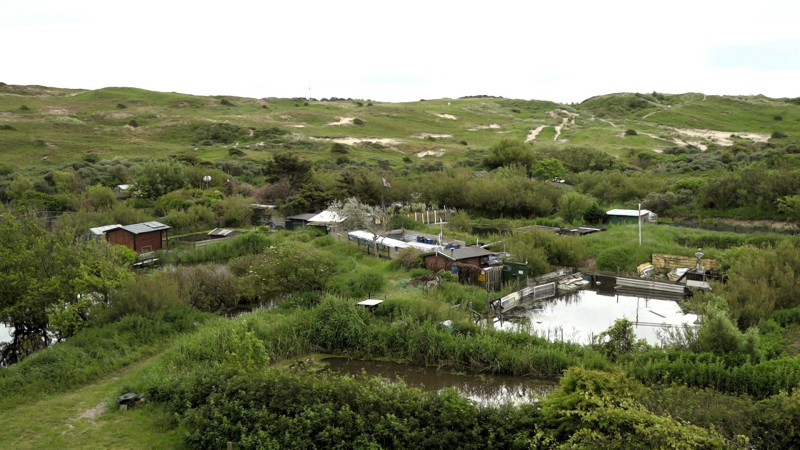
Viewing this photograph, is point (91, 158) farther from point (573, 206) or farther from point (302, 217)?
point (573, 206)

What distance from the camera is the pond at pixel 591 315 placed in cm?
1892

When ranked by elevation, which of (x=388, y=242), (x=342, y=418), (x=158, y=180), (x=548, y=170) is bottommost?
(x=342, y=418)

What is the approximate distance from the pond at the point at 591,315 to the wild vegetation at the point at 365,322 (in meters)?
1.27

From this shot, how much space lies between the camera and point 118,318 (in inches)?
747

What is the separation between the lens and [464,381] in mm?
15898

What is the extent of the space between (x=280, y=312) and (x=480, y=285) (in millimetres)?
8381

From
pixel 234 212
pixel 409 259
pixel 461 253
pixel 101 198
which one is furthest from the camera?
pixel 101 198

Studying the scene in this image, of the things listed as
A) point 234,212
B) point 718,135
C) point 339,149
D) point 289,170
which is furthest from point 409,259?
point 718,135

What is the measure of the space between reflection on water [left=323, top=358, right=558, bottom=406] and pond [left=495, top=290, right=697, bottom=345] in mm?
2539

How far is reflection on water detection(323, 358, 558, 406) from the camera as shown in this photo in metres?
14.9

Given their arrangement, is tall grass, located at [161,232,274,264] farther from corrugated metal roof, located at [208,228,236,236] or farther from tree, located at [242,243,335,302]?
tree, located at [242,243,335,302]

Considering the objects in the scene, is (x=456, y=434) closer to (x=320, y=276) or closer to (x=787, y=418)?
(x=787, y=418)

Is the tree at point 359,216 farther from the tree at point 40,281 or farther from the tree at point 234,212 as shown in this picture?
the tree at point 40,281

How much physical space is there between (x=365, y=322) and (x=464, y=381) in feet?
14.5
